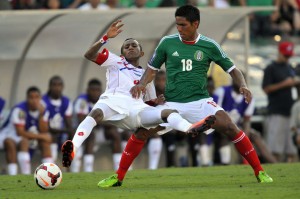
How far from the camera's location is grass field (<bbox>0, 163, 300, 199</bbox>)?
11922 mm

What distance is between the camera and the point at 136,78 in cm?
1450

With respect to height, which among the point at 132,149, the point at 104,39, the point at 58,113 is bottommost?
the point at 58,113

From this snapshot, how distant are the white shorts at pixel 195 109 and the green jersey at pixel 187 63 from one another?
0.28 feet

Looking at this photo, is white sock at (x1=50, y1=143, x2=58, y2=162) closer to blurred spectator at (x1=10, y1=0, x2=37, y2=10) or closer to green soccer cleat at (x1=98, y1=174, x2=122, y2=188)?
blurred spectator at (x1=10, y1=0, x2=37, y2=10)

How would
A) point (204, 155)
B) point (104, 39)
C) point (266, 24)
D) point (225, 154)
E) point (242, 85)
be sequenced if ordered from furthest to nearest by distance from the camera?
point (266, 24)
point (225, 154)
point (204, 155)
point (104, 39)
point (242, 85)

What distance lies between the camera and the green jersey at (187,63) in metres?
13.2

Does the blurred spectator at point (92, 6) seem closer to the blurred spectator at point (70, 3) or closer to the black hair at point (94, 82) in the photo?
the blurred spectator at point (70, 3)

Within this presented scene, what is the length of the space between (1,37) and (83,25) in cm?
156

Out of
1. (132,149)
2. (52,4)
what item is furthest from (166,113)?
(52,4)

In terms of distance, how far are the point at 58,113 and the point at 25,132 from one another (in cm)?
85

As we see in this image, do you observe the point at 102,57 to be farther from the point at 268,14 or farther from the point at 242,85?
the point at 268,14

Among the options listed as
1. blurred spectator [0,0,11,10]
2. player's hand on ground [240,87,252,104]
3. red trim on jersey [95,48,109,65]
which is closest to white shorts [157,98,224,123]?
player's hand on ground [240,87,252,104]

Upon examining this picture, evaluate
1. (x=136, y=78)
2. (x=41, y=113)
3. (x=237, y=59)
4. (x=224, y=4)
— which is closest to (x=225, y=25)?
(x=237, y=59)

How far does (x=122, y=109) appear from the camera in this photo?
45.4 ft
